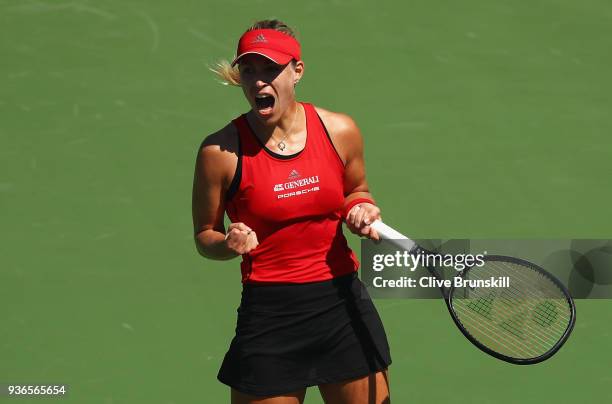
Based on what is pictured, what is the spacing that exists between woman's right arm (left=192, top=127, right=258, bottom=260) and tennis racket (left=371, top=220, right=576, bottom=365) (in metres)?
0.89

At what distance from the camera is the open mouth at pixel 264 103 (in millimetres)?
4332

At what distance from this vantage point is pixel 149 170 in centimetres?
649

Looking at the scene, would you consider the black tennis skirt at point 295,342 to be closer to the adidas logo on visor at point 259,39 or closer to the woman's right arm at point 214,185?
the woman's right arm at point 214,185

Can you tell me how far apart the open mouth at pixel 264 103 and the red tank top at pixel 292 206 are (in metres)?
0.11

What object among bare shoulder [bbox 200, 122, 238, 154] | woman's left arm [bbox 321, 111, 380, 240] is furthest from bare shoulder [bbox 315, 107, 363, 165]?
bare shoulder [bbox 200, 122, 238, 154]

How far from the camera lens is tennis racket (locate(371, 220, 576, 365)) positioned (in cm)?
470

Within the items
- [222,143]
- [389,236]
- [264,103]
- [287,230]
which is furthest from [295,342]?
[264,103]

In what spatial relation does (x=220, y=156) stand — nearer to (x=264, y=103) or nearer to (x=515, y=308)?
(x=264, y=103)

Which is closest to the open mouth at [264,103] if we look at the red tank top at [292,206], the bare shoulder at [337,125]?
the red tank top at [292,206]

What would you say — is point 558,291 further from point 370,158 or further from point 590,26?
point 590,26

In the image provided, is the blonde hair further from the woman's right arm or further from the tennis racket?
the tennis racket

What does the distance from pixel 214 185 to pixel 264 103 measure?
336 millimetres

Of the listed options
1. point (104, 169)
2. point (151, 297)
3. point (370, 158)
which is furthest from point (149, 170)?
point (370, 158)

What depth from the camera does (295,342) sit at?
4438mm
